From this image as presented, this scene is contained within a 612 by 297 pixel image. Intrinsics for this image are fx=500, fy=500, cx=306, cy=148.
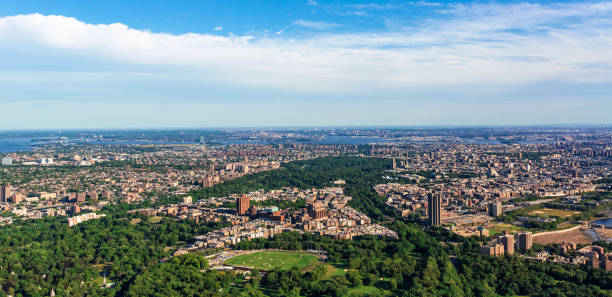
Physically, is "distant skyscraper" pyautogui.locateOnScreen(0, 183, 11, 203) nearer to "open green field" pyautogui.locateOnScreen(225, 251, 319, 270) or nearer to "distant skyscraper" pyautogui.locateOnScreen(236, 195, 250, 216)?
"distant skyscraper" pyautogui.locateOnScreen(236, 195, 250, 216)

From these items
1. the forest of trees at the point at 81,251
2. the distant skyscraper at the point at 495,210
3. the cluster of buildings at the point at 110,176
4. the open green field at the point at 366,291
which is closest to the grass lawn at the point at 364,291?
the open green field at the point at 366,291

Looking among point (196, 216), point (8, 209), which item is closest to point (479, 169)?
point (196, 216)

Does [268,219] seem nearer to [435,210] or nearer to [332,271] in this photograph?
[435,210]

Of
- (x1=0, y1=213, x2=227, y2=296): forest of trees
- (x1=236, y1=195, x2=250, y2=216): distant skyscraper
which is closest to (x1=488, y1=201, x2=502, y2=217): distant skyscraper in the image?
(x1=236, y1=195, x2=250, y2=216): distant skyscraper

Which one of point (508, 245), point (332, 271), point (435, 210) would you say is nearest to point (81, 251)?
point (332, 271)

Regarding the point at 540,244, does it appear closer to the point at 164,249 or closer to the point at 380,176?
the point at 164,249

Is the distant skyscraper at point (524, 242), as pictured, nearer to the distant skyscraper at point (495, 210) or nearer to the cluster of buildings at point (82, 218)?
the distant skyscraper at point (495, 210)
